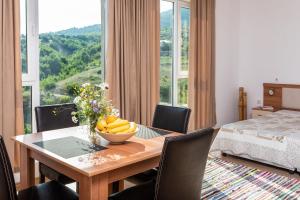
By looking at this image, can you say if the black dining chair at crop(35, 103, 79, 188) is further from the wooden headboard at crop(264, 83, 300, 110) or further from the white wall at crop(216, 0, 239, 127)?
the wooden headboard at crop(264, 83, 300, 110)

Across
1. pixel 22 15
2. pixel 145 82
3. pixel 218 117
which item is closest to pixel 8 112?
pixel 22 15

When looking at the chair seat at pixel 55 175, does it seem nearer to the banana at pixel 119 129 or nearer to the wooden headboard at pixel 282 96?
the banana at pixel 119 129

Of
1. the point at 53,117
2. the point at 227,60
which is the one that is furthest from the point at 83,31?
the point at 227,60

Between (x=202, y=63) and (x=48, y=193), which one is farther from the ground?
(x=202, y=63)

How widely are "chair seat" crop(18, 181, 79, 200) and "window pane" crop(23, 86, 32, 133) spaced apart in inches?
58.3

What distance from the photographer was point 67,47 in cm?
377

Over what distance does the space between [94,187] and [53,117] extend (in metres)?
1.27

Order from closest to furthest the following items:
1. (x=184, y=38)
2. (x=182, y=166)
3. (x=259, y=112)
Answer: (x=182, y=166), (x=184, y=38), (x=259, y=112)

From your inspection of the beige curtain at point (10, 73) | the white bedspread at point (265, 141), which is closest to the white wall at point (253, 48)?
the white bedspread at point (265, 141)

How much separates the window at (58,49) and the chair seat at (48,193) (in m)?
1.44

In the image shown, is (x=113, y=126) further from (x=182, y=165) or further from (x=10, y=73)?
(x=10, y=73)

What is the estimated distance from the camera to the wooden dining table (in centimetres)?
172

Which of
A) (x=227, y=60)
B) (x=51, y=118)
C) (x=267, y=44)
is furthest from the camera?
(x=227, y=60)

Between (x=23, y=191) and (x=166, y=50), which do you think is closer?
(x=23, y=191)
